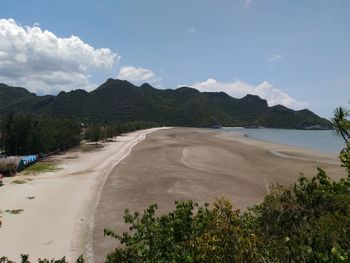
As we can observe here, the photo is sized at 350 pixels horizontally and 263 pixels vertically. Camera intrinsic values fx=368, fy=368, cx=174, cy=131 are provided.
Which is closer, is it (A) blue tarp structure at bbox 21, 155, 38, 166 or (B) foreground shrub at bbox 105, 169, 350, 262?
(B) foreground shrub at bbox 105, 169, 350, 262

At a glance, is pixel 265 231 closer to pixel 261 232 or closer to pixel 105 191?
pixel 261 232

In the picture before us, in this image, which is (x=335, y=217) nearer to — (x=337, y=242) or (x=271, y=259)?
(x=337, y=242)

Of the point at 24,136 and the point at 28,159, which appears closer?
the point at 28,159

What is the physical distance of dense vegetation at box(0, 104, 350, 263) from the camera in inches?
227

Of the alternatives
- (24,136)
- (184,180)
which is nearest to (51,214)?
(184,180)

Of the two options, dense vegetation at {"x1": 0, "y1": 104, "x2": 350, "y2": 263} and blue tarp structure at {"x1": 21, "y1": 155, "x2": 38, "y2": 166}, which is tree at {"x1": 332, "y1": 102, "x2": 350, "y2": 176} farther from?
blue tarp structure at {"x1": 21, "y1": 155, "x2": 38, "y2": 166}

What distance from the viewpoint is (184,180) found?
40.1 meters

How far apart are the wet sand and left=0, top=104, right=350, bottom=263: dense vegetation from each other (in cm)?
1192

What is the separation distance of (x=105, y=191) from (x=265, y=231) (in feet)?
90.5

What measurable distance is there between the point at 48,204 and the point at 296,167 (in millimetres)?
34573

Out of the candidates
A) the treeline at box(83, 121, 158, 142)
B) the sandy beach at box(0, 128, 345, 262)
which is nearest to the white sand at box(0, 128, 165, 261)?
the sandy beach at box(0, 128, 345, 262)

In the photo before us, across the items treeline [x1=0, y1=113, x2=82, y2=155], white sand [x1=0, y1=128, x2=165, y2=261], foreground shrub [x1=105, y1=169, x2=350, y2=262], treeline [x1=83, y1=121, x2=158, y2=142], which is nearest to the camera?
foreground shrub [x1=105, y1=169, x2=350, y2=262]

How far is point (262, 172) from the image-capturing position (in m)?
46.8

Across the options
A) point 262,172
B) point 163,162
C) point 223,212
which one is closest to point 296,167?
point 262,172
